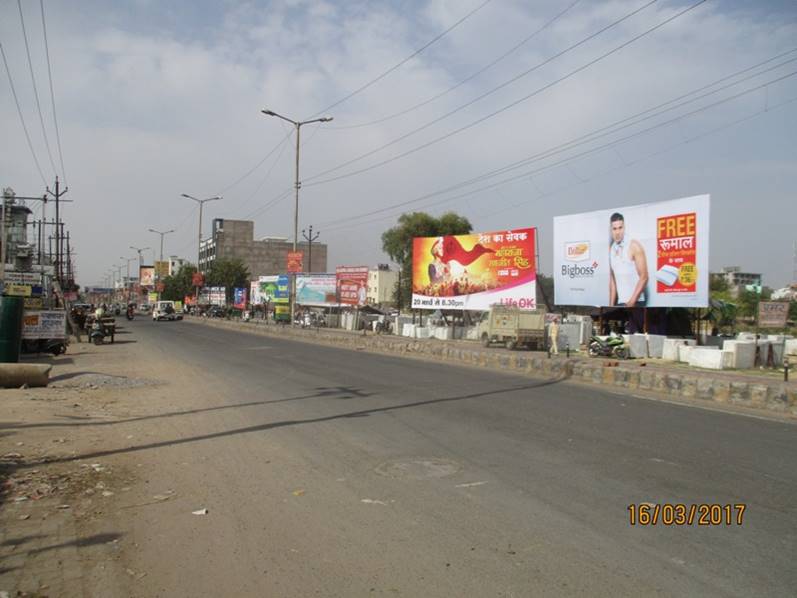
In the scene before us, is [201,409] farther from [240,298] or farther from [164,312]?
[240,298]

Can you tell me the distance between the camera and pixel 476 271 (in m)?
32.8

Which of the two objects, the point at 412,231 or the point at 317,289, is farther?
the point at 412,231

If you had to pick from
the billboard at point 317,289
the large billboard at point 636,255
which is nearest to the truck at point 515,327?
the large billboard at point 636,255

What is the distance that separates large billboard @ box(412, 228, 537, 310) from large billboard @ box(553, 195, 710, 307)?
1.66 metres

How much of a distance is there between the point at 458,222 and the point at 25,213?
5185cm

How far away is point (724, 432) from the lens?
29.9ft

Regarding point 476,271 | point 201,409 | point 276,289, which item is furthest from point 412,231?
point 201,409

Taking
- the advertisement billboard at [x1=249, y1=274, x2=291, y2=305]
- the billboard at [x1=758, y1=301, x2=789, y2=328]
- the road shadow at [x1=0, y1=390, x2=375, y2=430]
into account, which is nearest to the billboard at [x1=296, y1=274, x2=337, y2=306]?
the advertisement billboard at [x1=249, y1=274, x2=291, y2=305]

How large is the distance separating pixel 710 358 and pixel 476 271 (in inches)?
582

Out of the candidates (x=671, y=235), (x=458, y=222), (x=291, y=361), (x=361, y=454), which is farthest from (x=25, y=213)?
(x=361, y=454)

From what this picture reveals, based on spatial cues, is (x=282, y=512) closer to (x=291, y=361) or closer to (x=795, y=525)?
(x=795, y=525)

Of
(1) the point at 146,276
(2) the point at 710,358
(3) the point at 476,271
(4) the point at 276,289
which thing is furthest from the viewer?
(1) the point at 146,276

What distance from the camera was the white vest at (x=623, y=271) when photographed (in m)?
25.0

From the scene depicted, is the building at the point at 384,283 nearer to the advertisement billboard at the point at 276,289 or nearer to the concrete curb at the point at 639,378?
the advertisement billboard at the point at 276,289
